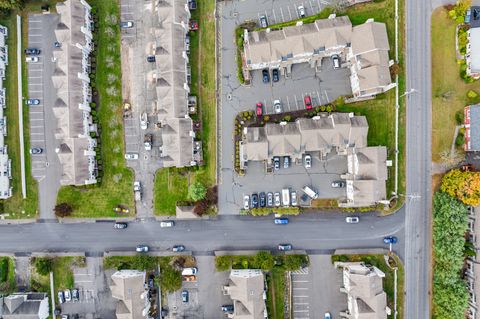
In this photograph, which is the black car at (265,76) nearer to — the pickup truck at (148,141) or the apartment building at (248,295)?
the pickup truck at (148,141)

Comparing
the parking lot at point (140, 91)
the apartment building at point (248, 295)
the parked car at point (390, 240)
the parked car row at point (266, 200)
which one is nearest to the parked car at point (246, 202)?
the parked car row at point (266, 200)

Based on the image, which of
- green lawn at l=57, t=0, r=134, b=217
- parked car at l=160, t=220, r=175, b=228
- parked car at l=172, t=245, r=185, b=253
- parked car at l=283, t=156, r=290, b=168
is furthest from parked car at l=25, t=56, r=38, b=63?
parked car at l=283, t=156, r=290, b=168

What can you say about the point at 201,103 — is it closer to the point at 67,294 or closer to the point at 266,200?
the point at 266,200

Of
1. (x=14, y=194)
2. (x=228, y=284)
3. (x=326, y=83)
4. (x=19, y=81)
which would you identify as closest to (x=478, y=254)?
(x=326, y=83)

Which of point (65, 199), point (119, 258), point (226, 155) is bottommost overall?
point (119, 258)

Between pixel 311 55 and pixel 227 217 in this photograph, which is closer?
pixel 311 55

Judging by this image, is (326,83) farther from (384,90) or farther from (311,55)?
(384,90)
